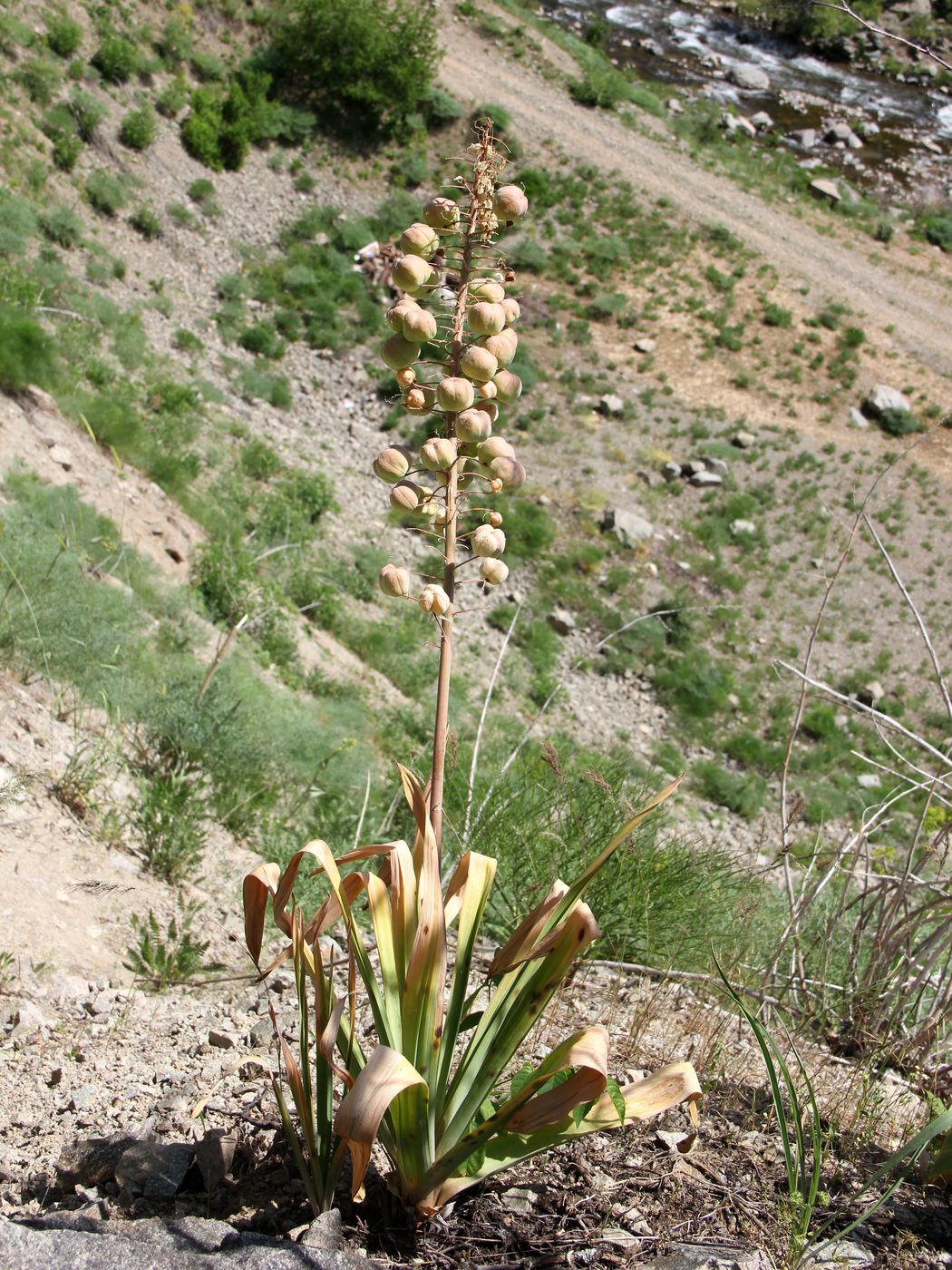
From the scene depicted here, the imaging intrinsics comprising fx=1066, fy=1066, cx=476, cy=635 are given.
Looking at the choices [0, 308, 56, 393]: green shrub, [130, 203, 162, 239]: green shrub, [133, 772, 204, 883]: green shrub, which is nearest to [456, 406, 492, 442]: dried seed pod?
[133, 772, 204, 883]: green shrub

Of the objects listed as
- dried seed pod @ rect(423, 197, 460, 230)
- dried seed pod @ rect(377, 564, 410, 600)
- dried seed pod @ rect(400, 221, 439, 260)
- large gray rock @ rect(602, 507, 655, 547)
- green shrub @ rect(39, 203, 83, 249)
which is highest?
dried seed pod @ rect(423, 197, 460, 230)

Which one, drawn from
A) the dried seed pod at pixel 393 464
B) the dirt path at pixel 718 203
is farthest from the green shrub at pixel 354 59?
the dried seed pod at pixel 393 464

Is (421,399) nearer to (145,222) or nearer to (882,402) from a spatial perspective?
(145,222)

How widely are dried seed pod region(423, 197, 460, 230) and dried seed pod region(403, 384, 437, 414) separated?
13.8 inches

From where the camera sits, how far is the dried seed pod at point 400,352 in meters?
2.19

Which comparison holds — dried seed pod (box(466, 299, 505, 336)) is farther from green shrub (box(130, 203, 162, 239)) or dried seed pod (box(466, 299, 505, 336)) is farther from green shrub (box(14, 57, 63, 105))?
green shrub (box(14, 57, 63, 105))

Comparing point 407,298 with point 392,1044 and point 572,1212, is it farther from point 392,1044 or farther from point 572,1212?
point 572,1212

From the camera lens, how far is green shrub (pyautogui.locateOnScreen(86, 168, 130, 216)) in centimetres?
1512

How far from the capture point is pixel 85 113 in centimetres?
1554

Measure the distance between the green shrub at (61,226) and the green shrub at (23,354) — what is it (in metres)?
4.57

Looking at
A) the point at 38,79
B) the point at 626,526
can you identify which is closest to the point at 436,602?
the point at 626,526

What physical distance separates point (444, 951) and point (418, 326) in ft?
3.99

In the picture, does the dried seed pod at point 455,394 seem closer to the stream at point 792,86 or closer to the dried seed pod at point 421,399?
the dried seed pod at point 421,399

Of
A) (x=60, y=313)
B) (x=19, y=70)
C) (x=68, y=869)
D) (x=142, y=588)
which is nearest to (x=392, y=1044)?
(x=68, y=869)
